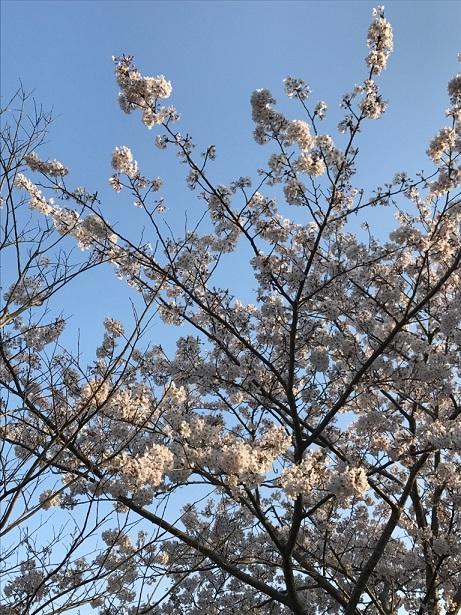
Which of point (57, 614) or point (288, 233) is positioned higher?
point (288, 233)

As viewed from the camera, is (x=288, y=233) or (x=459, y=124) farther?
(x=288, y=233)

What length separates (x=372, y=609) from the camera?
8.05 meters

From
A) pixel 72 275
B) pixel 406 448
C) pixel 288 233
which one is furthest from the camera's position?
pixel 288 233

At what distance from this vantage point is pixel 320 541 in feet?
30.2

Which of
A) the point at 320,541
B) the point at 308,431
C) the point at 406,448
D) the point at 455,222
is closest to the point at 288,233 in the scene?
the point at 455,222

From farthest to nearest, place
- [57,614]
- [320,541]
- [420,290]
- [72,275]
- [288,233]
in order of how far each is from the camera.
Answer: [320,541], [420,290], [288,233], [72,275], [57,614]

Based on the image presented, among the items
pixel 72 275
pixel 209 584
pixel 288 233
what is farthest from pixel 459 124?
pixel 209 584

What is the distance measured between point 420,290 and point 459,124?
2.81 meters

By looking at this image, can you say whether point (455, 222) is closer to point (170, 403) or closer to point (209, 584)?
point (170, 403)

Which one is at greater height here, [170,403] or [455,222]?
[455,222]

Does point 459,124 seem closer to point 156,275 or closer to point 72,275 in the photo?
point 156,275

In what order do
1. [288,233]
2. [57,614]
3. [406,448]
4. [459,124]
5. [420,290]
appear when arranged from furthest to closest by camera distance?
[420,290]
[288,233]
[406,448]
[459,124]
[57,614]

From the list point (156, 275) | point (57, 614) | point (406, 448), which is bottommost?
point (57, 614)

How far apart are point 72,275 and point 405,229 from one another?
197 inches
